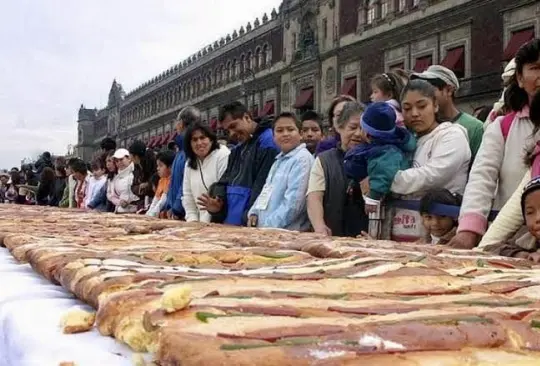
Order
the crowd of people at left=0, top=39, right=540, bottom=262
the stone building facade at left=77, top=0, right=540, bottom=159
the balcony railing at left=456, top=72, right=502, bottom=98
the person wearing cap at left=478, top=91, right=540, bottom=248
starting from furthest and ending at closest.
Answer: the stone building facade at left=77, top=0, right=540, bottom=159
the balcony railing at left=456, top=72, right=502, bottom=98
the crowd of people at left=0, top=39, right=540, bottom=262
the person wearing cap at left=478, top=91, right=540, bottom=248

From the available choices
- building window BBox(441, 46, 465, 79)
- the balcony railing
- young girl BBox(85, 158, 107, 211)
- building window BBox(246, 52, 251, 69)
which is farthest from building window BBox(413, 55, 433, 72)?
young girl BBox(85, 158, 107, 211)

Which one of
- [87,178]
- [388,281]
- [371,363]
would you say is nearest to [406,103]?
[388,281]

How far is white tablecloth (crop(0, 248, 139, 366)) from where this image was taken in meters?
1.01

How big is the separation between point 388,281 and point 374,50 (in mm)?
24221

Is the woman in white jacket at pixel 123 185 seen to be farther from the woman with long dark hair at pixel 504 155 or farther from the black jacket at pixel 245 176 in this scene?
the woman with long dark hair at pixel 504 155

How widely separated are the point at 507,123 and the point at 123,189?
5.67 metres

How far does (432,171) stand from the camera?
3465mm

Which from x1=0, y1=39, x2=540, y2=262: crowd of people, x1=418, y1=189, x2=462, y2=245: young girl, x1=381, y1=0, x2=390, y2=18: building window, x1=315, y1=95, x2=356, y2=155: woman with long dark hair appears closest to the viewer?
x1=0, y1=39, x2=540, y2=262: crowd of people

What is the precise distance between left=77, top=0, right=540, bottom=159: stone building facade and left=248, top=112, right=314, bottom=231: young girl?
15216 mm

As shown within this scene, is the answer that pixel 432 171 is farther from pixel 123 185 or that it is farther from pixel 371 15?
pixel 371 15

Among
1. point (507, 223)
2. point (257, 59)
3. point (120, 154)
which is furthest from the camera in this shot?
point (257, 59)

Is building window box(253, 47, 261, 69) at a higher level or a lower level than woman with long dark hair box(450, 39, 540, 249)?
higher

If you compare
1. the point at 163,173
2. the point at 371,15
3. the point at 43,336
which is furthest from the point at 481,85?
the point at 43,336

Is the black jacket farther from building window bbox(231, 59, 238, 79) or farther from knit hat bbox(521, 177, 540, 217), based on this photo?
building window bbox(231, 59, 238, 79)
